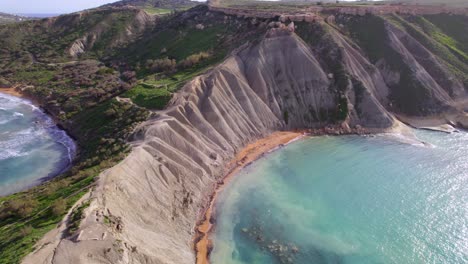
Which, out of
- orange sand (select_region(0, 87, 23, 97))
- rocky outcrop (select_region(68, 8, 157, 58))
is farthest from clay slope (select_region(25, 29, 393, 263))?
orange sand (select_region(0, 87, 23, 97))

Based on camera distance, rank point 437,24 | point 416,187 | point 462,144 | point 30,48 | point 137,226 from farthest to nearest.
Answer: point 30,48
point 437,24
point 462,144
point 416,187
point 137,226

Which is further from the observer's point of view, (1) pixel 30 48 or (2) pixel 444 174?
(1) pixel 30 48

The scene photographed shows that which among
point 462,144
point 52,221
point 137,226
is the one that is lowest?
point 462,144

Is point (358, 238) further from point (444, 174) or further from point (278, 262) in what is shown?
point (444, 174)

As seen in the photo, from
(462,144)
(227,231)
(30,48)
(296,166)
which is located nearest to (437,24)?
(462,144)

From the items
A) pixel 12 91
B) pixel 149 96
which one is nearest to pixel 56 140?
pixel 149 96

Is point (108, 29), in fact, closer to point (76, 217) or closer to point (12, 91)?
point (12, 91)
